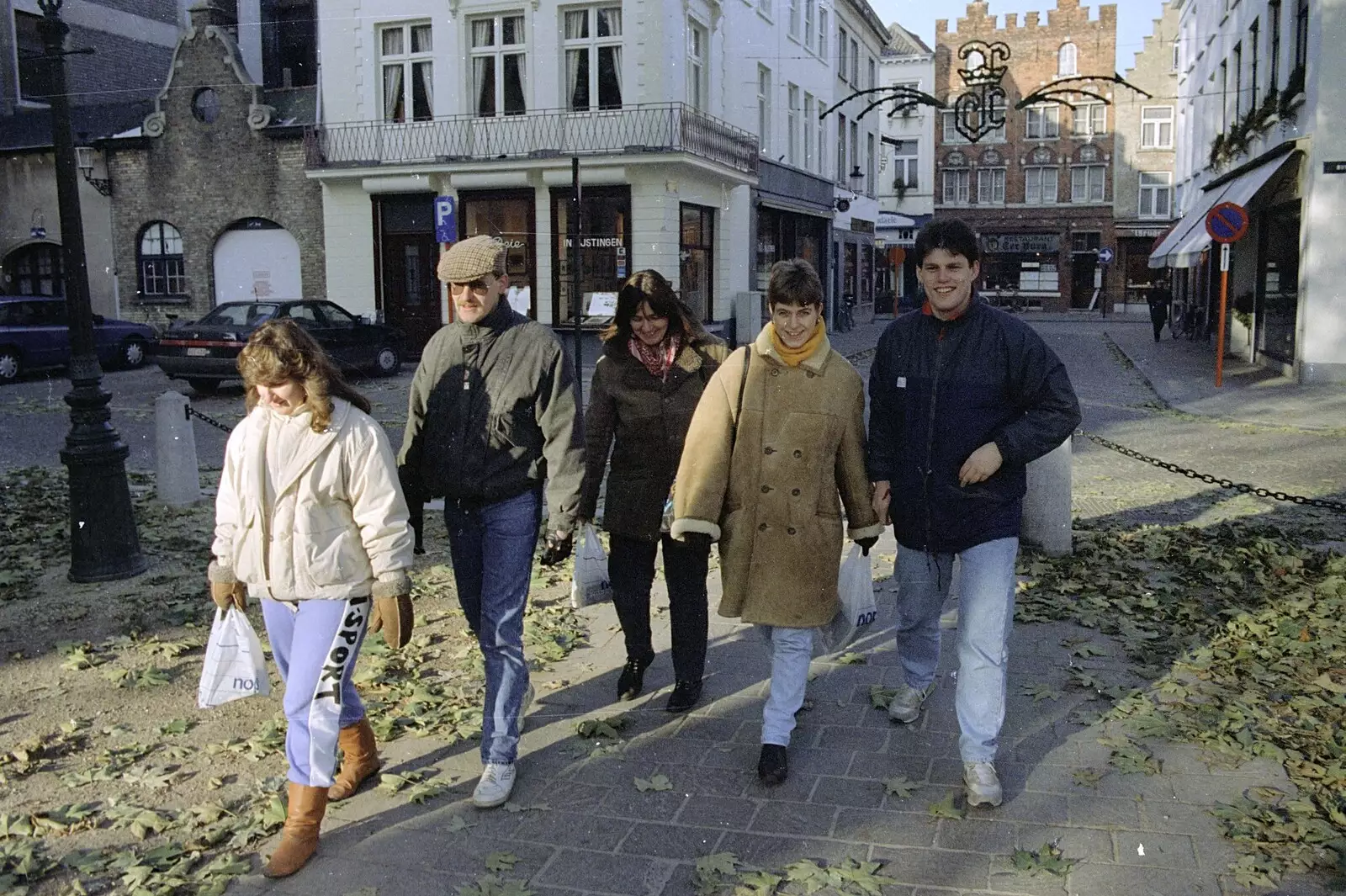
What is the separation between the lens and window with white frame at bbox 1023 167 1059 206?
5825cm

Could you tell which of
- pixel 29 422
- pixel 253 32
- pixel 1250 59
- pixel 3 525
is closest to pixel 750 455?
pixel 3 525

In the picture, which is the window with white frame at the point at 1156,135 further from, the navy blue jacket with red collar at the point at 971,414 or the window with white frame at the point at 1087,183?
the navy blue jacket with red collar at the point at 971,414

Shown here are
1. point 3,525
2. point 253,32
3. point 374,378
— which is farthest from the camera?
point 253,32

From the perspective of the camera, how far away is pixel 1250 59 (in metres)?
25.1

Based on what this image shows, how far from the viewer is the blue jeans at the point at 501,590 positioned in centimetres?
425

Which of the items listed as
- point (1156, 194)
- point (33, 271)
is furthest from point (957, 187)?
point (33, 271)

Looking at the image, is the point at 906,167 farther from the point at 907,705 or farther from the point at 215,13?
the point at 907,705

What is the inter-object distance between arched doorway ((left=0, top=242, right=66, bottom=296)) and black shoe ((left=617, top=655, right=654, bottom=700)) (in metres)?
28.4

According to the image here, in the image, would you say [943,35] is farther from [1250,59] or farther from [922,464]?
[922,464]

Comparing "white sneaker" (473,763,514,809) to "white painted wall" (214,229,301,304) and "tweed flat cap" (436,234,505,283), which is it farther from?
"white painted wall" (214,229,301,304)

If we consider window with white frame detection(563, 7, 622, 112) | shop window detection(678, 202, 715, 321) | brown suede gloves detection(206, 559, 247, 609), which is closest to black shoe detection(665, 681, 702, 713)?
brown suede gloves detection(206, 559, 247, 609)

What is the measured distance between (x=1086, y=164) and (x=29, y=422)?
52530 millimetres

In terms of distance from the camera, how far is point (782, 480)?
4.27 m

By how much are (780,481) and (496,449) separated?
3.32 feet
